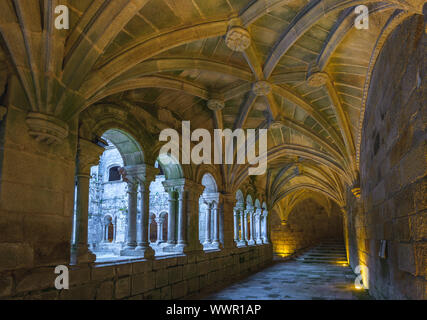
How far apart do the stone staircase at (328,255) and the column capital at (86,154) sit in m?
11.4

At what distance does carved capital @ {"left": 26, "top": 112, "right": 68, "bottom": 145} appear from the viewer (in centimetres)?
298

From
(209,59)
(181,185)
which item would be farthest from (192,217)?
(209,59)

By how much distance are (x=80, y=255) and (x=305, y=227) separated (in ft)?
57.2

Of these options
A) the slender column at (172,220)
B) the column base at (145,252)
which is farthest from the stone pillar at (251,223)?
the column base at (145,252)

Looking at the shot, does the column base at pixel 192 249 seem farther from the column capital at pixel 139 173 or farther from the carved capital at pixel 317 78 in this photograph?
the carved capital at pixel 317 78

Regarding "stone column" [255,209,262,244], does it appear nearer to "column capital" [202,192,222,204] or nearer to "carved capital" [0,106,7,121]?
"column capital" [202,192,222,204]

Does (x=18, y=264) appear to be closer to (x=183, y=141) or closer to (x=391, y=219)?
(x=391, y=219)

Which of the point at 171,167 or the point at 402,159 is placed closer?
the point at 402,159

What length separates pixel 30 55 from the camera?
9.78ft

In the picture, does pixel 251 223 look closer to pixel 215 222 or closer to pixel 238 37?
pixel 215 222

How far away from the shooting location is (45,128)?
3016 millimetres

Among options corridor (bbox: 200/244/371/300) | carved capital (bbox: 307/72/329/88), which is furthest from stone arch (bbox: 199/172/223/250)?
carved capital (bbox: 307/72/329/88)
